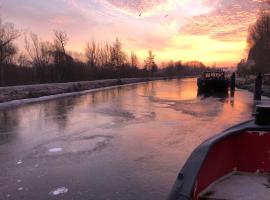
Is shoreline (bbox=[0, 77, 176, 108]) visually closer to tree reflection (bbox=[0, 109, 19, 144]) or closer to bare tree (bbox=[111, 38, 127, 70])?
tree reflection (bbox=[0, 109, 19, 144])

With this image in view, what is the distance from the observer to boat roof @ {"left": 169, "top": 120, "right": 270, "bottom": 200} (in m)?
3.13

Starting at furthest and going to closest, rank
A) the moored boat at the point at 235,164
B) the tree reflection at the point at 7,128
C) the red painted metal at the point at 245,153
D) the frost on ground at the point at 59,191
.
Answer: the tree reflection at the point at 7,128 → the frost on ground at the point at 59,191 → the red painted metal at the point at 245,153 → the moored boat at the point at 235,164

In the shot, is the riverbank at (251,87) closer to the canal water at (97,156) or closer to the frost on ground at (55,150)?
the canal water at (97,156)

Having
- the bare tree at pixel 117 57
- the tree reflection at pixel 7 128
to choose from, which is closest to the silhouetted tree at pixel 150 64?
the bare tree at pixel 117 57

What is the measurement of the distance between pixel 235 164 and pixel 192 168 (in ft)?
5.92

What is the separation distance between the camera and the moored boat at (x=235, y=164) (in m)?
4.20

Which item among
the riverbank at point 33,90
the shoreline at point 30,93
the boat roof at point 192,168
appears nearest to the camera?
the boat roof at point 192,168

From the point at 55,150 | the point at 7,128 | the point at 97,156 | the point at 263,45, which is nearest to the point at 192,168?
the point at 97,156

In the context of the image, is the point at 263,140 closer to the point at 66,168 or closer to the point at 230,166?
the point at 230,166

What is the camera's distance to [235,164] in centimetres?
532

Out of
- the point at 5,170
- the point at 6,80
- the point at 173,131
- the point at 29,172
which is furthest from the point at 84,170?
the point at 6,80

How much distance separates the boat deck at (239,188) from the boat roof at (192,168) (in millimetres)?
489

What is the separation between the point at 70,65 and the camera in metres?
59.9

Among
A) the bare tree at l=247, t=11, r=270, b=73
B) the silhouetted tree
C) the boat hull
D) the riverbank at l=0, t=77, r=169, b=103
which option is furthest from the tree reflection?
the silhouetted tree
